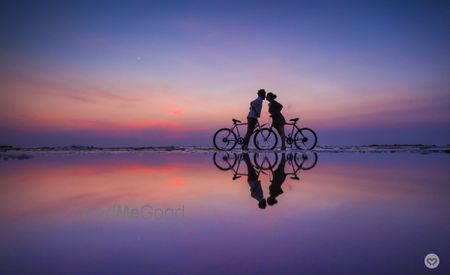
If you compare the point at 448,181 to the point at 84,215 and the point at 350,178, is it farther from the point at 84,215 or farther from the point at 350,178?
the point at 84,215

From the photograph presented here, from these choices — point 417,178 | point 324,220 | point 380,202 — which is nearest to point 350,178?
point 417,178

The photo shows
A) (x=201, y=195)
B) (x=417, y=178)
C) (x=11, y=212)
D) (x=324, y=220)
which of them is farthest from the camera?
(x=417, y=178)

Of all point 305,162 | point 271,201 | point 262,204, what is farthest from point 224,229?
point 305,162

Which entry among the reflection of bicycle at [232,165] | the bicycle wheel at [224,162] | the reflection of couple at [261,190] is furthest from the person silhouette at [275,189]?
the bicycle wheel at [224,162]

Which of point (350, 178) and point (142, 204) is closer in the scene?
point (142, 204)

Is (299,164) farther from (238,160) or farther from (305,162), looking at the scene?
(238,160)

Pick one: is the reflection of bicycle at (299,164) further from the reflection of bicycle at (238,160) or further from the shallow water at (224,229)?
the shallow water at (224,229)

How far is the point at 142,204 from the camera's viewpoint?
4.13 metres

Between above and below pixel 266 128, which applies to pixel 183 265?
below

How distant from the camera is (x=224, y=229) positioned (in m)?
2.99

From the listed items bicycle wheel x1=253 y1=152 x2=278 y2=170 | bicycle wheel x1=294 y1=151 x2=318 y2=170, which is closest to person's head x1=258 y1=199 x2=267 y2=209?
bicycle wheel x1=253 y1=152 x2=278 y2=170

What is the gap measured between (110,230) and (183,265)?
42.7 inches

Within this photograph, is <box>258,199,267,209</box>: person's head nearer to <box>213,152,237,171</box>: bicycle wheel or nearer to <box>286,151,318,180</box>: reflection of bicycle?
<box>286,151,318,180</box>: reflection of bicycle

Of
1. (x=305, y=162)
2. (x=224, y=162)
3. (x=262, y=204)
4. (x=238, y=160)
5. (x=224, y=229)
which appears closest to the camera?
A: (x=224, y=229)
